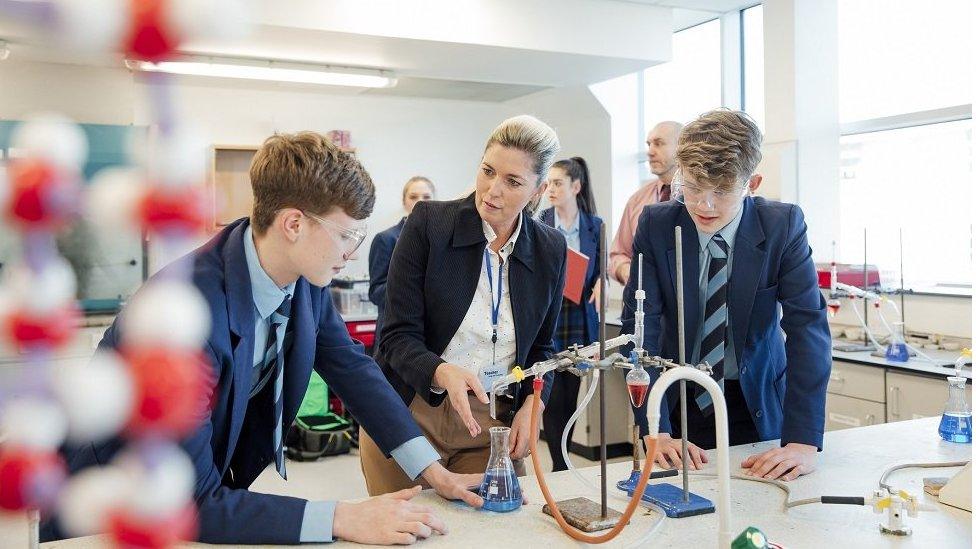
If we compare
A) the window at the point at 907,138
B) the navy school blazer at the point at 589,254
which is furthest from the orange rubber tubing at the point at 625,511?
the window at the point at 907,138

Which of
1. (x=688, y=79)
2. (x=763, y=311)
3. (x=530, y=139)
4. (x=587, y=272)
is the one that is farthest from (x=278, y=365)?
(x=688, y=79)

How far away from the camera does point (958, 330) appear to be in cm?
368

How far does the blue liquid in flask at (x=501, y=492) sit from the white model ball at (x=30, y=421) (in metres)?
1.16

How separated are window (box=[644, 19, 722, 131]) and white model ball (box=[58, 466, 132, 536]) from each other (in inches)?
210

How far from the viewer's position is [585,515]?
1.38 metres

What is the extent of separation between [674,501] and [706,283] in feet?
1.89

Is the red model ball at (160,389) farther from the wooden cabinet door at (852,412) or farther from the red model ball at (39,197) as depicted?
the wooden cabinet door at (852,412)

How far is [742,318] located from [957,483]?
526 mm

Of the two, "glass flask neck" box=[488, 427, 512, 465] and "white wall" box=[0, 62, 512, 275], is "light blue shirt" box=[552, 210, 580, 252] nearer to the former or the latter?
"glass flask neck" box=[488, 427, 512, 465]

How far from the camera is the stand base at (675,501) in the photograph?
4.65 ft

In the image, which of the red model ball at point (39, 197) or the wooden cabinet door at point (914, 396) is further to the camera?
the wooden cabinet door at point (914, 396)

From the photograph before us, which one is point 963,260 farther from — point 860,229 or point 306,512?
point 306,512

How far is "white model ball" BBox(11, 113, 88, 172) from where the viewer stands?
1.13 feet

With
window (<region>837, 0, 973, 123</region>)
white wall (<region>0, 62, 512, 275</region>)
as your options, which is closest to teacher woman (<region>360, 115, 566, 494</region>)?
window (<region>837, 0, 973, 123</region>)
